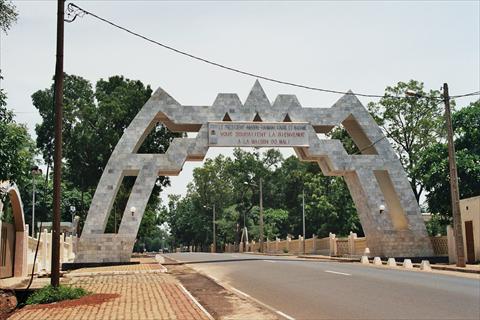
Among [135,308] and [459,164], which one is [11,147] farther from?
[459,164]

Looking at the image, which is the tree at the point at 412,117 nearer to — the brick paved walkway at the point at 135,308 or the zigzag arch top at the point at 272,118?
the zigzag arch top at the point at 272,118

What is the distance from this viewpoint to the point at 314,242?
160 feet

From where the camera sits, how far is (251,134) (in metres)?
31.5

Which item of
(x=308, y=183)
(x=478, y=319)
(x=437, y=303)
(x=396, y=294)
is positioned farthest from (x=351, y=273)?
(x=308, y=183)

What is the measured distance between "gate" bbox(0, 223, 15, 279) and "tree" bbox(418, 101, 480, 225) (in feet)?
77.7

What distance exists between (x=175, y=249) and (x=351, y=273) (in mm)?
127849

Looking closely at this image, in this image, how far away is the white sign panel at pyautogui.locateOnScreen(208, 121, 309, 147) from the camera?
3139 cm

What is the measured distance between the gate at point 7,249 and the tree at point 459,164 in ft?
77.7

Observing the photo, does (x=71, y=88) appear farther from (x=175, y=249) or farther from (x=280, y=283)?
(x=175, y=249)

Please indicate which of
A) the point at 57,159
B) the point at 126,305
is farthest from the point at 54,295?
the point at 57,159

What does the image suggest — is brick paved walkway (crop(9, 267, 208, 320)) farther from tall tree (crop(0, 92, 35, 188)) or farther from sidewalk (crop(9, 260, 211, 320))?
tall tree (crop(0, 92, 35, 188))

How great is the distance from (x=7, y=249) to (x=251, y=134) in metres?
14.3

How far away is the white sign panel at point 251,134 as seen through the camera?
31.4 metres

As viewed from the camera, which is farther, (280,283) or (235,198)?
(235,198)
